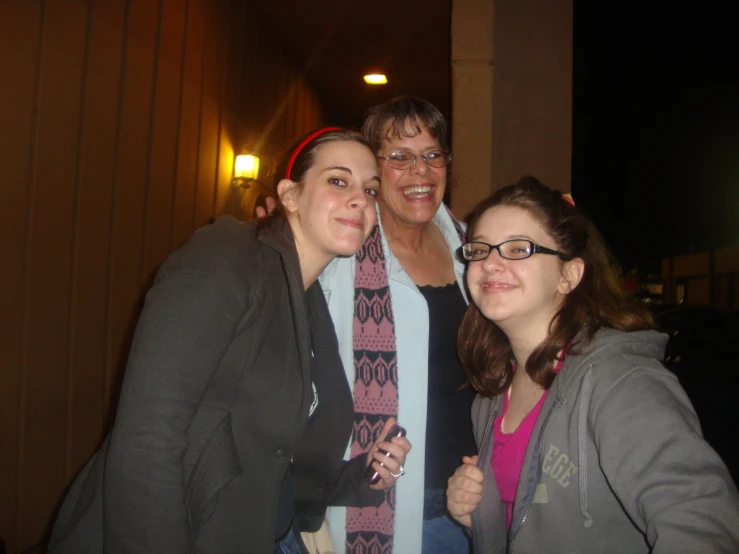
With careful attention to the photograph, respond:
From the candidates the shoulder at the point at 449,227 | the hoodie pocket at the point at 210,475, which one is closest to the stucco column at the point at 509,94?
the shoulder at the point at 449,227

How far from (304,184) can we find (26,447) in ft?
8.23

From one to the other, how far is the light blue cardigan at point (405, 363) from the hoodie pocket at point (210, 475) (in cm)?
74

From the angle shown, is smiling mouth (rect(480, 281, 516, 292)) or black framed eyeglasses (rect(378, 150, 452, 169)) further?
black framed eyeglasses (rect(378, 150, 452, 169))

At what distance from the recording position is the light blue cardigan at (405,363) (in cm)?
189

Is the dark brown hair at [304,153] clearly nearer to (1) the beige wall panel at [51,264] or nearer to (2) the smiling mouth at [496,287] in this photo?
(2) the smiling mouth at [496,287]

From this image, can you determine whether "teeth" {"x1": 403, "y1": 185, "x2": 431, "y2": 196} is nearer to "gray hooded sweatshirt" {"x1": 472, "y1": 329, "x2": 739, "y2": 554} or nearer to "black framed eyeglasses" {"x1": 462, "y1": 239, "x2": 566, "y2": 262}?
"black framed eyeglasses" {"x1": 462, "y1": 239, "x2": 566, "y2": 262}

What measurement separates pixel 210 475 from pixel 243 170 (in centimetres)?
461

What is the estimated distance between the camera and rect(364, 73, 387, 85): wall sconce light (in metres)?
7.08

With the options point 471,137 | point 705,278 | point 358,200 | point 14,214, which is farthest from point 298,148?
point 705,278

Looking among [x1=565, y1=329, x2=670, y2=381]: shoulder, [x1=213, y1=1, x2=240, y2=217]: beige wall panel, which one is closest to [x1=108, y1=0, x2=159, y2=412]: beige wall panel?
[x1=213, y1=1, x2=240, y2=217]: beige wall panel

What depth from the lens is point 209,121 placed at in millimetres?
4770

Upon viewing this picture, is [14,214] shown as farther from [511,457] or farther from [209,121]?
[511,457]

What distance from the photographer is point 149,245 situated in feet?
13.1

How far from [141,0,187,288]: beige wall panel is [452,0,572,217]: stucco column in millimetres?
2438
